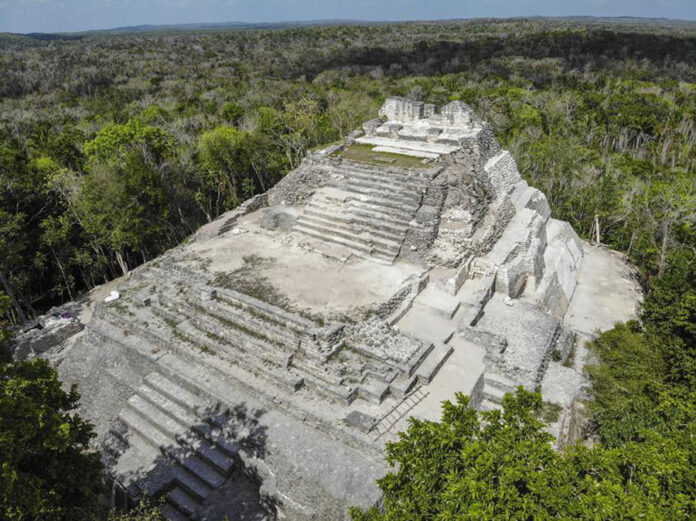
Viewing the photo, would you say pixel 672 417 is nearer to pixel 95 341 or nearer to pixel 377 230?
pixel 377 230

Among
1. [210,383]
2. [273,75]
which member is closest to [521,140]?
[210,383]

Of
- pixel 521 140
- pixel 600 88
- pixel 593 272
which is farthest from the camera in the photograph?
pixel 600 88

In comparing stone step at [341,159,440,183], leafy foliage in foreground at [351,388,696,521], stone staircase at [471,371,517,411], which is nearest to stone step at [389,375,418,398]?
stone staircase at [471,371,517,411]

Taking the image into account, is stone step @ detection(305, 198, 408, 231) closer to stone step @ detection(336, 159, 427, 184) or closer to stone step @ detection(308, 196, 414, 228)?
stone step @ detection(308, 196, 414, 228)

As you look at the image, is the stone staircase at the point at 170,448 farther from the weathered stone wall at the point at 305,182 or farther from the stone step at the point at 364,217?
the weathered stone wall at the point at 305,182

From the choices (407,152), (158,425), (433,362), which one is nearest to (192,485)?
(158,425)

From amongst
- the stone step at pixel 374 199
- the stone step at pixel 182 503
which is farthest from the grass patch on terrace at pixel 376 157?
the stone step at pixel 182 503
